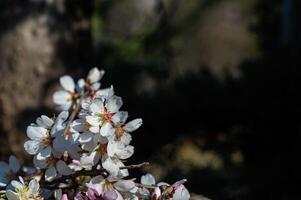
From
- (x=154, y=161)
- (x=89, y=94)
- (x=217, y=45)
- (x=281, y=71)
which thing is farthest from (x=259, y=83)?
(x=217, y=45)

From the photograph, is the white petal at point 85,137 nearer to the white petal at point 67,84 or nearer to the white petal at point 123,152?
the white petal at point 123,152

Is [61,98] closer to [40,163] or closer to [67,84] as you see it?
[67,84]

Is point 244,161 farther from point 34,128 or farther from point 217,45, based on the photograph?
point 217,45

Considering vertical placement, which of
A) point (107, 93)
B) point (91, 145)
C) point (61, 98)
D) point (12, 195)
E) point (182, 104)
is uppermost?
point (182, 104)

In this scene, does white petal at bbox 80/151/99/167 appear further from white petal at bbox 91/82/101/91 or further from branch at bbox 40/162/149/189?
white petal at bbox 91/82/101/91

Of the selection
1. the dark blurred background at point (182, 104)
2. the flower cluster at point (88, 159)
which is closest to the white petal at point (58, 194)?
the flower cluster at point (88, 159)

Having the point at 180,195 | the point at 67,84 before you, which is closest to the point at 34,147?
the point at 180,195

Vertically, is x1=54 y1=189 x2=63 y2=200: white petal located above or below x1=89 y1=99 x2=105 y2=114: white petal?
below

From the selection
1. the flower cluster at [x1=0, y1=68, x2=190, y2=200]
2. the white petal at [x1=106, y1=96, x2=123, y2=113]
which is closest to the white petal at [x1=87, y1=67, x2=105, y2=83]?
the flower cluster at [x1=0, y1=68, x2=190, y2=200]
